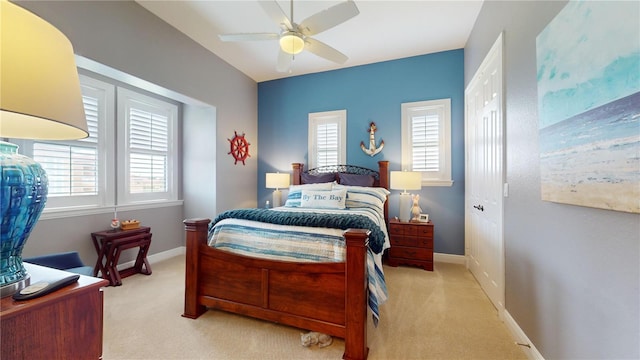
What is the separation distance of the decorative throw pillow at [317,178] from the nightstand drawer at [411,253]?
1401mm

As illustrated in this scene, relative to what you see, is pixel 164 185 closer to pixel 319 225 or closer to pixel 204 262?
pixel 204 262

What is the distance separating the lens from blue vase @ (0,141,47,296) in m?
0.71

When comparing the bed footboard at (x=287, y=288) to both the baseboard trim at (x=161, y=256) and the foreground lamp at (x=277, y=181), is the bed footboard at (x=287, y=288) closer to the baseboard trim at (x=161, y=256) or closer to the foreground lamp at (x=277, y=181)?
the baseboard trim at (x=161, y=256)

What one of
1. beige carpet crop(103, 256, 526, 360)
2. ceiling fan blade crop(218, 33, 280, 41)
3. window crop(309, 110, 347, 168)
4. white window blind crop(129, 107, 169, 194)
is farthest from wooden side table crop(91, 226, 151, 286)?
window crop(309, 110, 347, 168)

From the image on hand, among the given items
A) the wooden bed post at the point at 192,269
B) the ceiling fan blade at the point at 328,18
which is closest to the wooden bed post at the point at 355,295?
the wooden bed post at the point at 192,269

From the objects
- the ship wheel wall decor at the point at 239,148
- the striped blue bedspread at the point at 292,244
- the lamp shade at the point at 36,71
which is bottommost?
the striped blue bedspread at the point at 292,244

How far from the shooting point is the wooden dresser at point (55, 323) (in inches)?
26.5

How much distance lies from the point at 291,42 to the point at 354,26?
135 cm

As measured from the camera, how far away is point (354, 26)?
10.1 feet

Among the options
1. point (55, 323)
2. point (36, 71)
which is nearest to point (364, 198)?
point (55, 323)

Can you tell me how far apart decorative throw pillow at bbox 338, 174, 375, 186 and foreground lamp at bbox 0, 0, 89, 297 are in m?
3.28

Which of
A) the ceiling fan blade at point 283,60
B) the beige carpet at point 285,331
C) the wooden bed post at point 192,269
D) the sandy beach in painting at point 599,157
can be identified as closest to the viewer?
the sandy beach in painting at point 599,157

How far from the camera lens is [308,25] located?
6.89ft

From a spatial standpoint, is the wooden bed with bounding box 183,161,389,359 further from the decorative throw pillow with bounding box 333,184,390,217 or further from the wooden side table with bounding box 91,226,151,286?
the decorative throw pillow with bounding box 333,184,390,217
